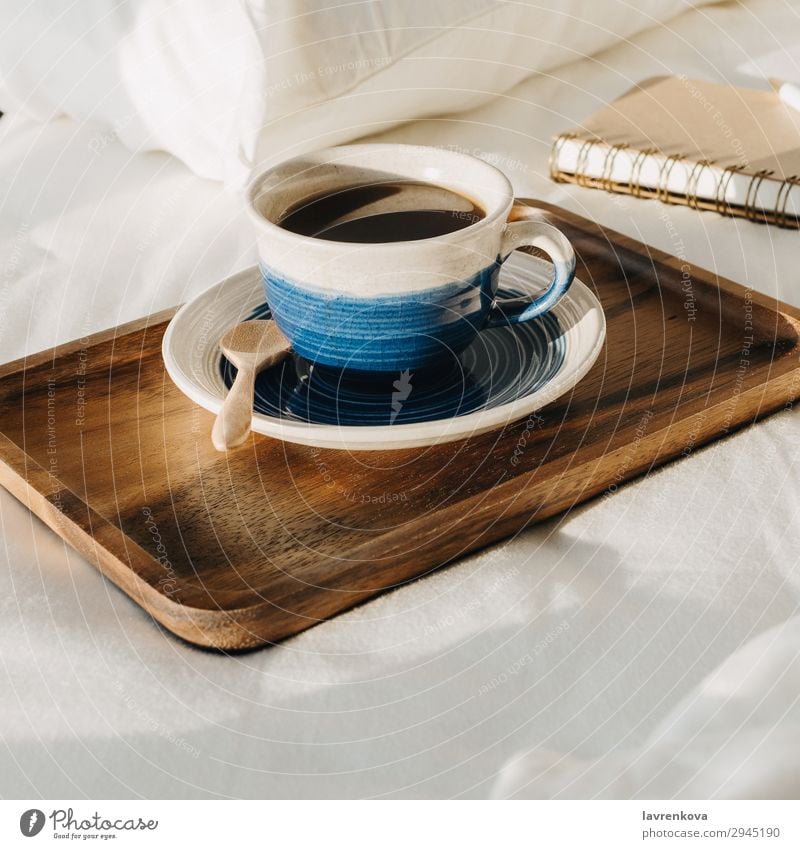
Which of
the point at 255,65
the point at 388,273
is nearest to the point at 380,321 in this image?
the point at 388,273

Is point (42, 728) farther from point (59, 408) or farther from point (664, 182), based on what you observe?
point (664, 182)

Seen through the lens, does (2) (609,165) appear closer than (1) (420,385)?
No

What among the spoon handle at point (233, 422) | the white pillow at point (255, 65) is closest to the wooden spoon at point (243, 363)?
the spoon handle at point (233, 422)

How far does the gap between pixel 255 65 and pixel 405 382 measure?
23cm

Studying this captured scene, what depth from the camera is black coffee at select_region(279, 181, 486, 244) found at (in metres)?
0.33

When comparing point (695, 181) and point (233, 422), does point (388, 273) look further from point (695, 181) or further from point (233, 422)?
point (695, 181)

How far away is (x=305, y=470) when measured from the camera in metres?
0.30

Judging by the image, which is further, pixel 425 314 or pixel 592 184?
pixel 592 184

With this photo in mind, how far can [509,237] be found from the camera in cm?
32

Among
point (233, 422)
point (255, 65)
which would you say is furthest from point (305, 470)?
point (255, 65)

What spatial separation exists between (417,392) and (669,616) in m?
0.10

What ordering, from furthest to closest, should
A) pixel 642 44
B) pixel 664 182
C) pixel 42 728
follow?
pixel 642 44 < pixel 664 182 < pixel 42 728

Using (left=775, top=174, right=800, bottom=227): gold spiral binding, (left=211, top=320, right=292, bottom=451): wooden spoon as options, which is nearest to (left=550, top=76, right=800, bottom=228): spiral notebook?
(left=775, top=174, right=800, bottom=227): gold spiral binding

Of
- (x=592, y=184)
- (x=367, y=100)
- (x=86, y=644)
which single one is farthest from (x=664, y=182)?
(x=86, y=644)
